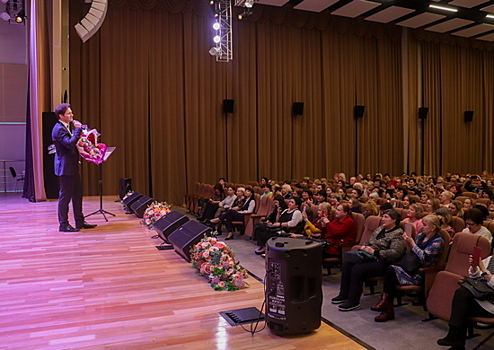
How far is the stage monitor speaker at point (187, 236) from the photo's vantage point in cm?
477

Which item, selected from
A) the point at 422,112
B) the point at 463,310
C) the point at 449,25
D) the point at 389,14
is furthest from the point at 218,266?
the point at 449,25

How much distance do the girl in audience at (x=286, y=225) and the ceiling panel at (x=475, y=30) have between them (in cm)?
1239

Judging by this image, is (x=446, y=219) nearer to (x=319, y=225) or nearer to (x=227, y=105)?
(x=319, y=225)

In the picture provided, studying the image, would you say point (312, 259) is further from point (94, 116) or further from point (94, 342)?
point (94, 116)

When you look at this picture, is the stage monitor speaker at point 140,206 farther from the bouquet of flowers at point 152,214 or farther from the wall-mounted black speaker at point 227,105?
the wall-mounted black speaker at point 227,105

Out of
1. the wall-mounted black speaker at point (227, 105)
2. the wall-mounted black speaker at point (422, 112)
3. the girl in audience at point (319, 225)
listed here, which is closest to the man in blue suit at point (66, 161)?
the girl in audience at point (319, 225)

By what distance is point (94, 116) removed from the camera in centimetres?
1214

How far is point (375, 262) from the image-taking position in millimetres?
4395

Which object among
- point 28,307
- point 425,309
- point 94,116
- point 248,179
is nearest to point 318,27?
point 248,179

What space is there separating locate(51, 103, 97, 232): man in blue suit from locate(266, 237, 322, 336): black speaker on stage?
3.39 meters

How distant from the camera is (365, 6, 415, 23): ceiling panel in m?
13.6

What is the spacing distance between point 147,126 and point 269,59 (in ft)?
14.3

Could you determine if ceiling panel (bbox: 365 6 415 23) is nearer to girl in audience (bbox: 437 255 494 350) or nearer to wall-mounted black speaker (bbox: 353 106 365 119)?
wall-mounted black speaker (bbox: 353 106 365 119)

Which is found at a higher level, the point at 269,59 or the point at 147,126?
the point at 269,59
